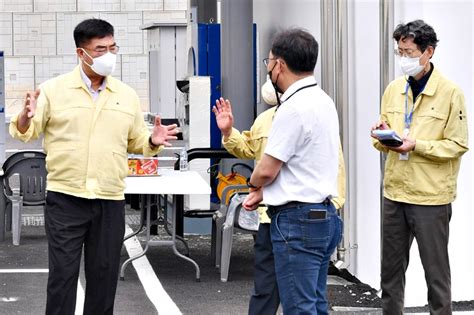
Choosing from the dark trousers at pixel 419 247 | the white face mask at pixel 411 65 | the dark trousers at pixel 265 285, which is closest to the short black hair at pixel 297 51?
the dark trousers at pixel 265 285

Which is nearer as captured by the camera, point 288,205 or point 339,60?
point 288,205

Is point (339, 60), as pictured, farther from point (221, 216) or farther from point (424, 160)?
point (424, 160)

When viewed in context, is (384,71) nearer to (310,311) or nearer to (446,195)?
(446,195)

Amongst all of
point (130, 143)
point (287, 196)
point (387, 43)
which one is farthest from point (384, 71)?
point (287, 196)

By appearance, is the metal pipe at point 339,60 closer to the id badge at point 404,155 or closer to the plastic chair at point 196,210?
the plastic chair at point 196,210

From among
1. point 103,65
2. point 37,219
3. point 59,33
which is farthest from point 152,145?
point 59,33

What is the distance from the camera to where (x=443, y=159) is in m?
6.74

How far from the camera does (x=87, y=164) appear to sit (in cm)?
623

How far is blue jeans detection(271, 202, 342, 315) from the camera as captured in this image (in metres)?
5.40

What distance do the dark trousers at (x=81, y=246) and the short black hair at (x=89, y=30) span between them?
864mm

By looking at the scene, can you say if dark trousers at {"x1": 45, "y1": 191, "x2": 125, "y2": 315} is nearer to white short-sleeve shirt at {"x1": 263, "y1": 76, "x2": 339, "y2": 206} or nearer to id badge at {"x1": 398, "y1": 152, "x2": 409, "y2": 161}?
white short-sleeve shirt at {"x1": 263, "y1": 76, "x2": 339, "y2": 206}

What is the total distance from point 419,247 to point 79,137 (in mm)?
2106

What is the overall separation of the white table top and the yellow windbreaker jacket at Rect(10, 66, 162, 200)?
2893mm

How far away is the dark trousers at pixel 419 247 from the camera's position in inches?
267
